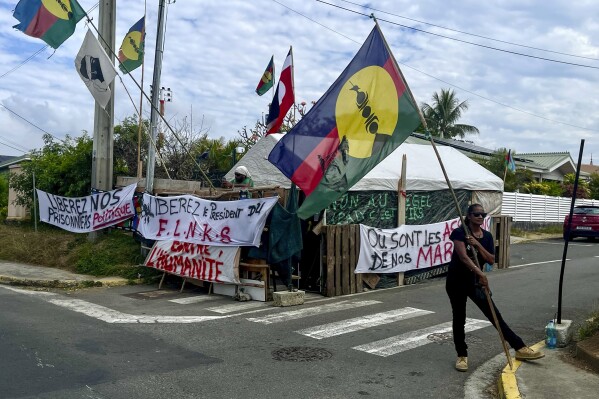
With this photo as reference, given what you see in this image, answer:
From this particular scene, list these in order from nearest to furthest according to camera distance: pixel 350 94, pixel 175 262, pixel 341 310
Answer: pixel 350 94 → pixel 341 310 → pixel 175 262

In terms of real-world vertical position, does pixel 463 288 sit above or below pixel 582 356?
above

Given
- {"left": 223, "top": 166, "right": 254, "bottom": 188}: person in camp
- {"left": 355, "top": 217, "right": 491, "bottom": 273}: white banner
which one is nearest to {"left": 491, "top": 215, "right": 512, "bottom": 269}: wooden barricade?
{"left": 355, "top": 217, "right": 491, "bottom": 273}: white banner

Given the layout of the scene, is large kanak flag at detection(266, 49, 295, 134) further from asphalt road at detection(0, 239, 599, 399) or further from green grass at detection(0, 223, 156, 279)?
asphalt road at detection(0, 239, 599, 399)

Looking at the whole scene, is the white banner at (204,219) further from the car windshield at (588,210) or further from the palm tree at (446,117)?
the palm tree at (446,117)

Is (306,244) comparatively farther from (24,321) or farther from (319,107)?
(24,321)

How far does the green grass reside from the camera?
12.4 metres

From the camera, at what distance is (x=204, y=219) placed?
11.2 metres

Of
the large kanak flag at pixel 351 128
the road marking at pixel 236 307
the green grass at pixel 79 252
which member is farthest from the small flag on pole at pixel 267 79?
the large kanak flag at pixel 351 128

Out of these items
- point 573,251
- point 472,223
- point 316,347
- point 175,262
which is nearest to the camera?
point 472,223

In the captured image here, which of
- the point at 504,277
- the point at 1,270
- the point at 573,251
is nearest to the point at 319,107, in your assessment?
the point at 504,277

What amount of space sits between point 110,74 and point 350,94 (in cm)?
722

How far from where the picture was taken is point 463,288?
6441mm

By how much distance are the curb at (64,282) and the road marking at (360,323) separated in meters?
5.25

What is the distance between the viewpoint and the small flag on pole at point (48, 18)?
1242 centimetres
